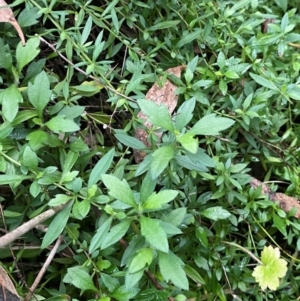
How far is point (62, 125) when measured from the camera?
100 cm

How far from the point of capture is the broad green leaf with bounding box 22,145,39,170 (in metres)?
0.94

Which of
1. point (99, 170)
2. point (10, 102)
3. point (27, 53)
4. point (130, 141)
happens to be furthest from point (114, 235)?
point (27, 53)

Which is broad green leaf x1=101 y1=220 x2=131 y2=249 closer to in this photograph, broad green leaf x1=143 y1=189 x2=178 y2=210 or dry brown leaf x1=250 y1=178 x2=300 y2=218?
broad green leaf x1=143 y1=189 x2=178 y2=210

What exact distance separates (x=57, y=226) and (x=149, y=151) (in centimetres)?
28

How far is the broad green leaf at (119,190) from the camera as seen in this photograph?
2.87 feet

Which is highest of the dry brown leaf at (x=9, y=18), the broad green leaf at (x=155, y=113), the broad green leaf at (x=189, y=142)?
the dry brown leaf at (x=9, y=18)

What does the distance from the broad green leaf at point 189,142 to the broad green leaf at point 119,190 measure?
0.14 metres

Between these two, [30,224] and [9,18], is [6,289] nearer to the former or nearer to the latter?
[30,224]

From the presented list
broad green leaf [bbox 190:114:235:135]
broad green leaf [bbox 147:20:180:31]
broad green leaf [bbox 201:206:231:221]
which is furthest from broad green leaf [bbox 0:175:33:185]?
broad green leaf [bbox 147:20:180:31]

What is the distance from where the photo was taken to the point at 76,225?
104 centimetres

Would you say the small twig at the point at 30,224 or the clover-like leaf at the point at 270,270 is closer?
the small twig at the point at 30,224

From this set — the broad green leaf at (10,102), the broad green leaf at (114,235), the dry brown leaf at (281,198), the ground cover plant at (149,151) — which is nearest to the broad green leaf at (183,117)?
the ground cover plant at (149,151)

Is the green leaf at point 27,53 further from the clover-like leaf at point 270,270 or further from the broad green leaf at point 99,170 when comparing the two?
the clover-like leaf at point 270,270

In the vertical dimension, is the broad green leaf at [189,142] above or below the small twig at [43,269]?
above
